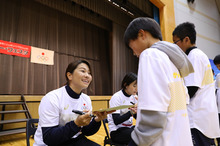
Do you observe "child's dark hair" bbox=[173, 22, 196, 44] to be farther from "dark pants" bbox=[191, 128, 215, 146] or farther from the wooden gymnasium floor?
the wooden gymnasium floor

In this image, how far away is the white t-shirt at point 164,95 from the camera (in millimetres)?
629

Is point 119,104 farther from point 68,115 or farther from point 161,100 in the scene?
point 161,100

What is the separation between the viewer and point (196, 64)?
51.8 inches

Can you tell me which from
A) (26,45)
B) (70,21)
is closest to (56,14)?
(70,21)

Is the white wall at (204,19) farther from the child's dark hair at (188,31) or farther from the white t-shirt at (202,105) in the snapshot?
the white t-shirt at (202,105)

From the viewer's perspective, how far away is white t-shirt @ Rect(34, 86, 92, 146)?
1.18 m

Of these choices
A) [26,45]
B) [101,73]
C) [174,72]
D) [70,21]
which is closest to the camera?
[174,72]

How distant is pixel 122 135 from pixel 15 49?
4.77 m

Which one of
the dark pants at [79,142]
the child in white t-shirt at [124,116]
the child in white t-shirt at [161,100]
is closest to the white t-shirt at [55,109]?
the dark pants at [79,142]

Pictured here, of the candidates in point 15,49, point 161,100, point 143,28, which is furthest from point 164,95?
point 15,49

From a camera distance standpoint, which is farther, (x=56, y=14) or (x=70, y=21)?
(x=70, y=21)

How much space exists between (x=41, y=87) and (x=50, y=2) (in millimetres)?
2972

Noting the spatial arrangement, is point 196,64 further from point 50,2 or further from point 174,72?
point 50,2

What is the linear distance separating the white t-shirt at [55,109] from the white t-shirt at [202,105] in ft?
3.20
